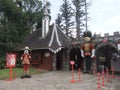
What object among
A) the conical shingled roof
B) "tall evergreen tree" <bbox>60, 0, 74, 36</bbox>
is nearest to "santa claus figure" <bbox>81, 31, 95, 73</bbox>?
the conical shingled roof

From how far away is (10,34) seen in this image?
3616cm

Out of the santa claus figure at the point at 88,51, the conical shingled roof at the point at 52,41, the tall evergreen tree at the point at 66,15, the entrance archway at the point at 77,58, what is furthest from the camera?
the tall evergreen tree at the point at 66,15

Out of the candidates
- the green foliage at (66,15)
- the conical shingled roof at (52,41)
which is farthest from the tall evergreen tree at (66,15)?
the conical shingled roof at (52,41)

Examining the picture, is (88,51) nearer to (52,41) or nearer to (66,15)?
(52,41)

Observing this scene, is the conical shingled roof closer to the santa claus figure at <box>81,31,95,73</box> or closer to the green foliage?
the santa claus figure at <box>81,31,95,73</box>

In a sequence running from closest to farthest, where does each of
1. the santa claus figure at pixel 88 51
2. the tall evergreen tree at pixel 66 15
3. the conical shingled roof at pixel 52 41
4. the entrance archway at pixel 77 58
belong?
the santa claus figure at pixel 88 51 → the conical shingled roof at pixel 52 41 → the entrance archway at pixel 77 58 → the tall evergreen tree at pixel 66 15

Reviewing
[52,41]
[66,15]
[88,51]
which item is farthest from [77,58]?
[66,15]

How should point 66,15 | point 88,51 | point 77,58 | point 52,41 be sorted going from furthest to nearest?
1. point 66,15
2. point 77,58
3. point 52,41
4. point 88,51

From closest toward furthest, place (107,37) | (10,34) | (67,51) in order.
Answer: (107,37)
(67,51)
(10,34)

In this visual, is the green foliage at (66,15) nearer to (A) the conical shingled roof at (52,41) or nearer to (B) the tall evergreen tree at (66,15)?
(B) the tall evergreen tree at (66,15)

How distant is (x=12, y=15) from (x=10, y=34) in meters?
3.37

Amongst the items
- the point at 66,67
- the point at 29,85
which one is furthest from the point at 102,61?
the point at 29,85

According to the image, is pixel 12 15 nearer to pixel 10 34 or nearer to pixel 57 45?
pixel 10 34

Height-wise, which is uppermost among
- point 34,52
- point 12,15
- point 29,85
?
point 12,15
